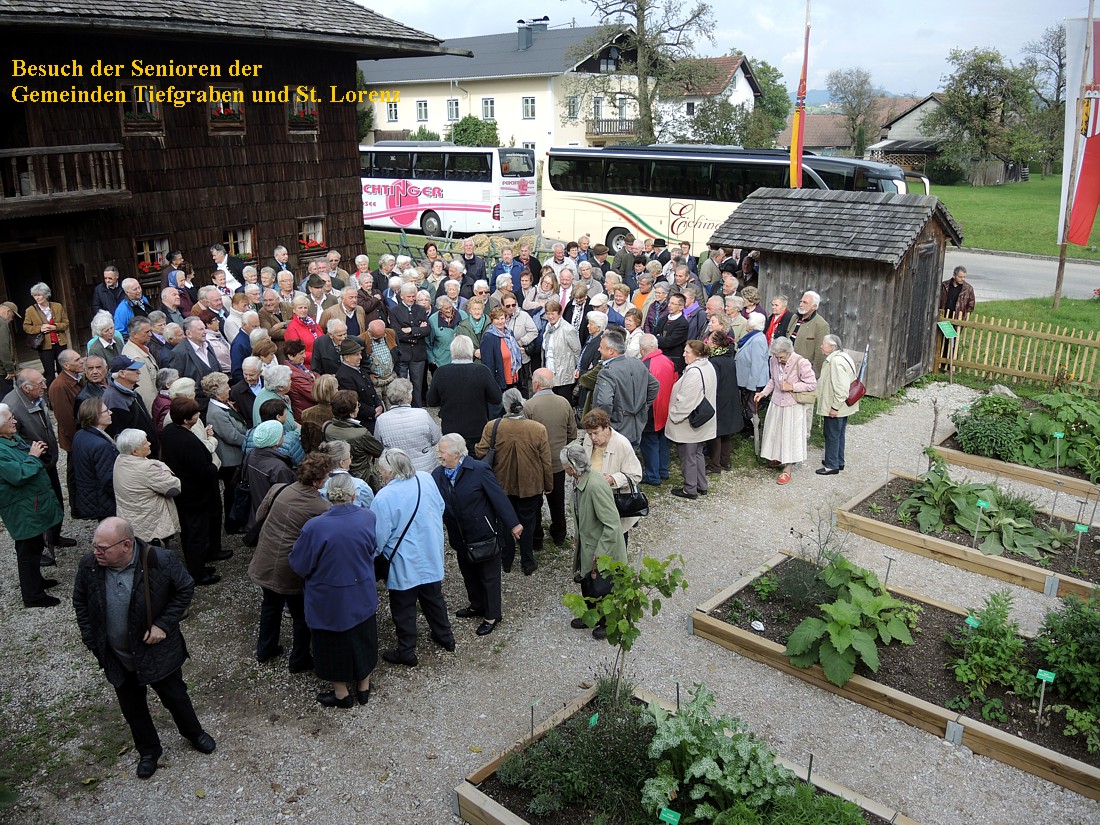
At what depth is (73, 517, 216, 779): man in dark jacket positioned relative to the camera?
5000mm

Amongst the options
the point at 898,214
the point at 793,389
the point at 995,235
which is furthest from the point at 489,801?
the point at 995,235

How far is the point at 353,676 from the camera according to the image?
19.4ft

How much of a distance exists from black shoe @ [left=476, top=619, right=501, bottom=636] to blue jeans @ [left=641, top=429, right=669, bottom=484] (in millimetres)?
3272

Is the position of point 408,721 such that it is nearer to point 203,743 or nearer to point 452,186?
point 203,743

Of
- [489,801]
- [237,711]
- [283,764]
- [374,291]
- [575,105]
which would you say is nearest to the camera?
[489,801]

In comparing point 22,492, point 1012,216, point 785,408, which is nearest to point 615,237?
point 785,408

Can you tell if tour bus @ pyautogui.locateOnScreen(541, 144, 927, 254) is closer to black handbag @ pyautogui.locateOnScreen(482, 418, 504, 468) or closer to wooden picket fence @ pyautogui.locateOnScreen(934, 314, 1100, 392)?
wooden picket fence @ pyautogui.locateOnScreen(934, 314, 1100, 392)

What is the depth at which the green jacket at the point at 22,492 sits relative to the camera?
685cm

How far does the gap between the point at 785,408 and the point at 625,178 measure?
707 inches

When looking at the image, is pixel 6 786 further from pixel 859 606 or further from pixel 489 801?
pixel 859 606

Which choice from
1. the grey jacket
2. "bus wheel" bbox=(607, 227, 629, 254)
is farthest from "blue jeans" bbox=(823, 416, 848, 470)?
"bus wheel" bbox=(607, 227, 629, 254)

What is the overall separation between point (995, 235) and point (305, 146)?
26387mm

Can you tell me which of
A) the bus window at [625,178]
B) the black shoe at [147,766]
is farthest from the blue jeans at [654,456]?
the bus window at [625,178]

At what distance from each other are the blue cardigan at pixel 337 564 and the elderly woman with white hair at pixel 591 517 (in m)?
1.64
